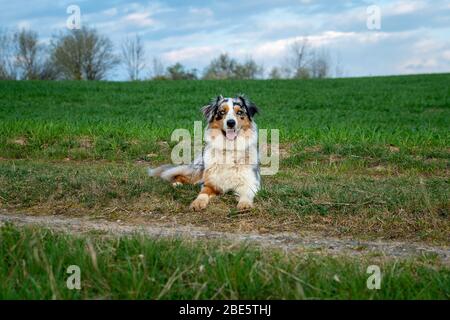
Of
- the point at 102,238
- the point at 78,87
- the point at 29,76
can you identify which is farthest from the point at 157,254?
the point at 29,76

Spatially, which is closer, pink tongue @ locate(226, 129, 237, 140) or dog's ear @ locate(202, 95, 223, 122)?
pink tongue @ locate(226, 129, 237, 140)

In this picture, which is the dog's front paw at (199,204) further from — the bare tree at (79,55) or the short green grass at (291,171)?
the bare tree at (79,55)

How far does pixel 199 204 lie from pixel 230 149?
1.28m

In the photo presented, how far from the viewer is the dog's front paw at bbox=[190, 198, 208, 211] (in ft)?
26.0

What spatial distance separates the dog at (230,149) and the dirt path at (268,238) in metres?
1.64

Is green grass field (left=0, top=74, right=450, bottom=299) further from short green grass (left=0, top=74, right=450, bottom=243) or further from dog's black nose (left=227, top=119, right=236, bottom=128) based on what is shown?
dog's black nose (left=227, top=119, right=236, bottom=128)

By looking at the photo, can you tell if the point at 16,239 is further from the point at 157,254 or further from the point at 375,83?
the point at 375,83

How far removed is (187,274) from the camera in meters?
4.37

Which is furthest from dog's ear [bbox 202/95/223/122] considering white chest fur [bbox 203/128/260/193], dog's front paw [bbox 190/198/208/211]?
dog's front paw [bbox 190/198/208/211]

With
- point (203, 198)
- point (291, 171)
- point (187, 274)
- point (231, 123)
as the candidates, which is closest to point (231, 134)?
point (231, 123)

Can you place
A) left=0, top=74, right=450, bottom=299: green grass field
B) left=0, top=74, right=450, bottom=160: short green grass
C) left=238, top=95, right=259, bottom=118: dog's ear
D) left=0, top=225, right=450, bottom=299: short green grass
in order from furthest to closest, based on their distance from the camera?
1. left=0, top=74, right=450, bottom=160: short green grass
2. left=238, top=95, right=259, bottom=118: dog's ear
3. left=0, top=74, right=450, bottom=299: green grass field
4. left=0, top=225, right=450, bottom=299: short green grass

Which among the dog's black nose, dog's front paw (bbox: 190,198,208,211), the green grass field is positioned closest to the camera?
the green grass field

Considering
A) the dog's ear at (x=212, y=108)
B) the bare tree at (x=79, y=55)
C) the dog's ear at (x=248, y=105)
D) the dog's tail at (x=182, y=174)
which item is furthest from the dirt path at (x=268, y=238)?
the bare tree at (x=79, y=55)

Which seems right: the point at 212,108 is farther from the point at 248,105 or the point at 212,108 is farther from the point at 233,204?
the point at 233,204
